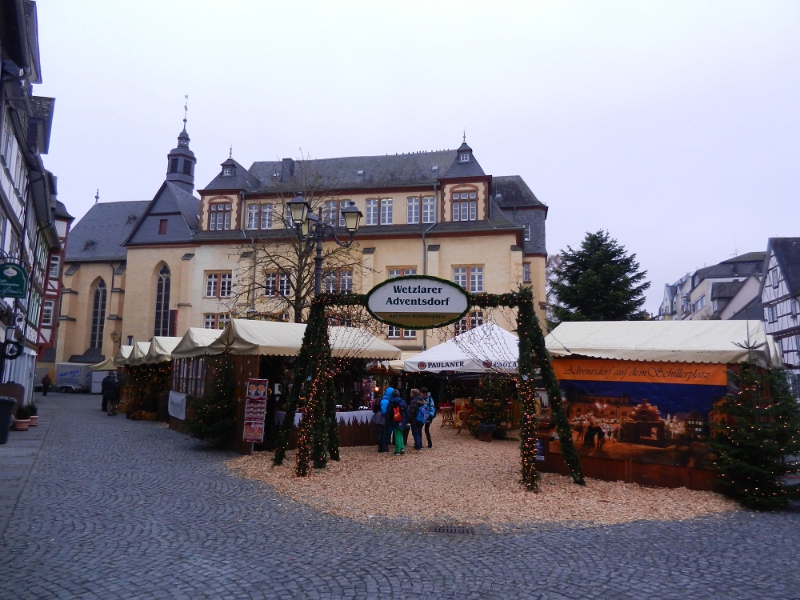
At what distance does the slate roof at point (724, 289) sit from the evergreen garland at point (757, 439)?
58714mm

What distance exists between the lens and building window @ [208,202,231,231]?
4322 cm

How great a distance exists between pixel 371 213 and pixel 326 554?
36.2 m

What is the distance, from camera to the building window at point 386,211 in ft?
136

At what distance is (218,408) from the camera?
13922mm

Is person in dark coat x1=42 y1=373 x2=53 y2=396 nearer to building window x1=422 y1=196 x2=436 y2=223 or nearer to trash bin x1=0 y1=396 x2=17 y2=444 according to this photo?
building window x1=422 y1=196 x2=436 y2=223

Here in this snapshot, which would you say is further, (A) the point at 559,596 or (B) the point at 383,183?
(B) the point at 383,183

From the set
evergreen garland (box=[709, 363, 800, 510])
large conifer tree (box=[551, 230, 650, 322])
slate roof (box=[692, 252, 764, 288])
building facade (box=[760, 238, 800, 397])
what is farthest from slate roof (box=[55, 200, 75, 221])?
slate roof (box=[692, 252, 764, 288])

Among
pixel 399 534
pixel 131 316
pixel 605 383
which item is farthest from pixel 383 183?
pixel 399 534

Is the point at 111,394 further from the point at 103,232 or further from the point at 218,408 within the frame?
the point at 103,232

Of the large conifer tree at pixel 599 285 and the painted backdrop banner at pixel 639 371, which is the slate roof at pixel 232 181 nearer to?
the large conifer tree at pixel 599 285

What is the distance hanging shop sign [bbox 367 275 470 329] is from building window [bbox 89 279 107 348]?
44.2 m

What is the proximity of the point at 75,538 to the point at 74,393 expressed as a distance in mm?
42711

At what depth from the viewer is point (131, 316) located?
4541cm

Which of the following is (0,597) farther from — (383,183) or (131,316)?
(131,316)
